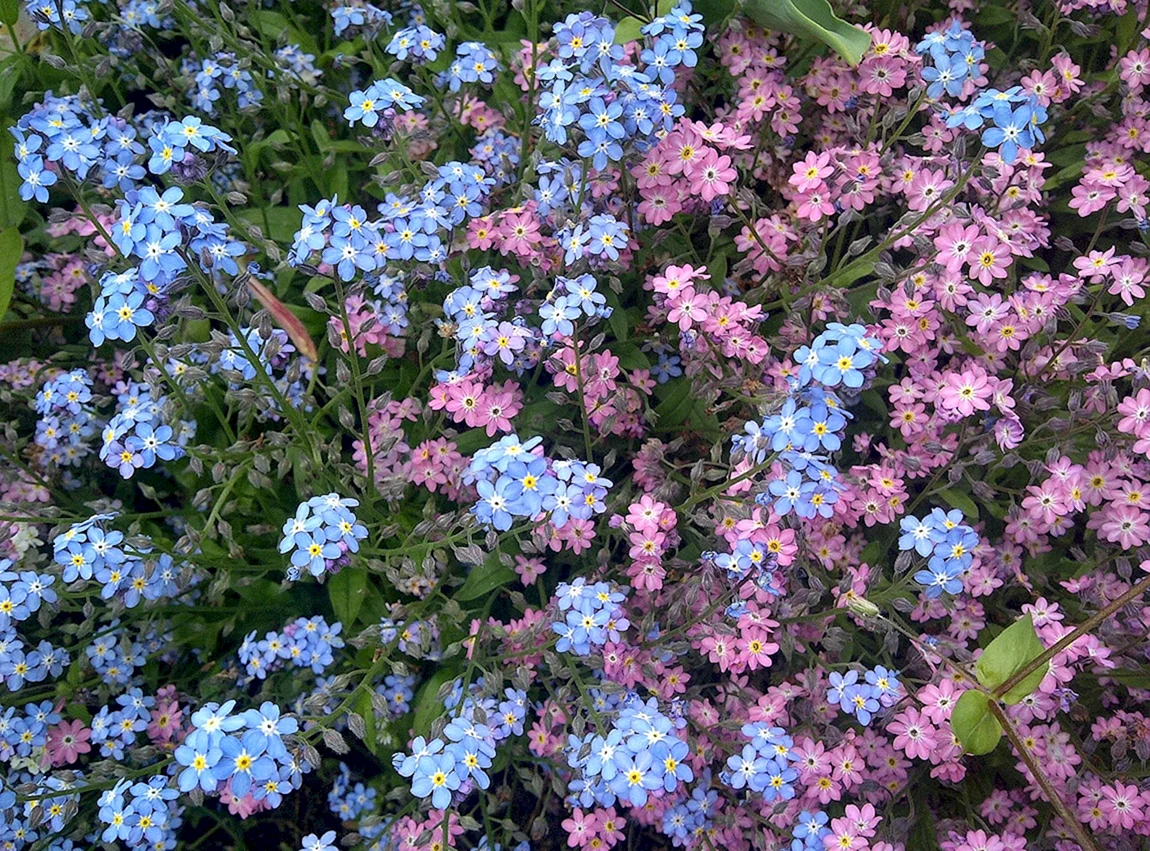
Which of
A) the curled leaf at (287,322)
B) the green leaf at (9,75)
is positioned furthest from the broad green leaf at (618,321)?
the green leaf at (9,75)

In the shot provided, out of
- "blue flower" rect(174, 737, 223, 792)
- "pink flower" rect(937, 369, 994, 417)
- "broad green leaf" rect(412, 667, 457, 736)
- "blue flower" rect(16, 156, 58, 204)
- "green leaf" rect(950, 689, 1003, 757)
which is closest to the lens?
"blue flower" rect(174, 737, 223, 792)

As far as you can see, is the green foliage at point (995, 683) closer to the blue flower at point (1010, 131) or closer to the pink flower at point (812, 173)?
the blue flower at point (1010, 131)

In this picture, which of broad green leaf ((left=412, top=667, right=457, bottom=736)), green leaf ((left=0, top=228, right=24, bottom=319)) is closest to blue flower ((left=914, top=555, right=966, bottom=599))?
broad green leaf ((left=412, top=667, right=457, bottom=736))

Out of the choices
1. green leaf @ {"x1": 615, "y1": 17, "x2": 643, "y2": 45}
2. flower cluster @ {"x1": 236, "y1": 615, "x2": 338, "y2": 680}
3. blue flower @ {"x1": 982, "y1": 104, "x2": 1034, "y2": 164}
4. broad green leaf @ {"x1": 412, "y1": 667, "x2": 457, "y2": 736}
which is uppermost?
blue flower @ {"x1": 982, "y1": 104, "x2": 1034, "y2": 164}

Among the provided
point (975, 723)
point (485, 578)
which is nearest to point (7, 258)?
point (485, 578)

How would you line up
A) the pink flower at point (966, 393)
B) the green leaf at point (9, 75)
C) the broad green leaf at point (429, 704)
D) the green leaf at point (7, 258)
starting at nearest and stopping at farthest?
the pink flower at point (966, 393)
the broad green leaf at point (429, 704)
the green leaf at point (7, 258)
the green leaf at point (9, 75)

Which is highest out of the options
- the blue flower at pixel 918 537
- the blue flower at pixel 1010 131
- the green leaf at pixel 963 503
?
the blue flower at pixel 1010 131

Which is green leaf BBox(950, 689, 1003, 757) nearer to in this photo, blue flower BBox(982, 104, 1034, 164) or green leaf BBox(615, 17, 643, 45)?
blue flower BBox(982, 104, 1034, 164)
